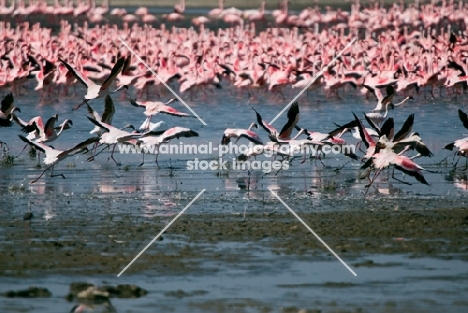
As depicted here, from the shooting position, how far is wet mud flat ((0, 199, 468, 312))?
696 cm

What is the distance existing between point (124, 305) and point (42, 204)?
372 centimetres

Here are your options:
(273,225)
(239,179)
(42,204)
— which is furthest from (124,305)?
(239,179)

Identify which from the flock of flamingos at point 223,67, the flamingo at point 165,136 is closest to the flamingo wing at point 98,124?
the flamingo at point 165,136

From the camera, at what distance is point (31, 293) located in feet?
23.2

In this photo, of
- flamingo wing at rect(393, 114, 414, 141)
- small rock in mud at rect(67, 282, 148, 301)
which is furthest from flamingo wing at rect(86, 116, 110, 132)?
small rock in mud at rect(67, 282, 148, 301)

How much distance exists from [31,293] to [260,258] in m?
1.72

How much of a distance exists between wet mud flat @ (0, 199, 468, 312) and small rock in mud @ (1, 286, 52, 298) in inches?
9.3

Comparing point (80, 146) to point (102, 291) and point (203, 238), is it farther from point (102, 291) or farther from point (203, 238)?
point (102, 291)

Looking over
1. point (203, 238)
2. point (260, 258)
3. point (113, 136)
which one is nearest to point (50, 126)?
point (113, 136)

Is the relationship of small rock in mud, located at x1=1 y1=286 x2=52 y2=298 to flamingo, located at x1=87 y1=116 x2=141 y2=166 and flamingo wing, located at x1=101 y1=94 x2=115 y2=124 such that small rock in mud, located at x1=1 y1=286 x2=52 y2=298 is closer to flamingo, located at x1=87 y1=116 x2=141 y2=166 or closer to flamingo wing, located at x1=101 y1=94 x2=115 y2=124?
flamingo, located at x1=87 y1=116 x2=141 y2=166

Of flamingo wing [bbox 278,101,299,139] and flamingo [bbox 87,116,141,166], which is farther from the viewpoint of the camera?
flamingo [bbox 87,116,141,166]

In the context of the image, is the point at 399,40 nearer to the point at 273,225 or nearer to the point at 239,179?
the point at 239,179

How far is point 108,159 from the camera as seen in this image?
13.6 m

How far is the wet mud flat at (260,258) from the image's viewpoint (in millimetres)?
6957
